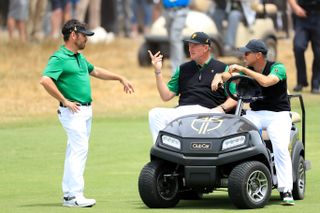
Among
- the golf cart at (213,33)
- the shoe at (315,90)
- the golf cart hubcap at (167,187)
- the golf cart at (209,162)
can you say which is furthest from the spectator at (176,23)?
the golf cart hubcap at (167,187)

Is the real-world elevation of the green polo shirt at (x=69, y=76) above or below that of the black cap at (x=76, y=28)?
below

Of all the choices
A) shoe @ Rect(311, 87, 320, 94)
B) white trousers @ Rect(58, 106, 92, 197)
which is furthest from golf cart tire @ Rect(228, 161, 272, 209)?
shoe @ Rect(311, 87, 320, 94)

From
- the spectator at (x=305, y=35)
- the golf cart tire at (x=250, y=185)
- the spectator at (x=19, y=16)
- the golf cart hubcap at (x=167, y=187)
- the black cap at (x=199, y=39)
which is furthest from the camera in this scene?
the spectator at (x=19, y=16)

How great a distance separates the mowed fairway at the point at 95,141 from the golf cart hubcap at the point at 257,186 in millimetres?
126

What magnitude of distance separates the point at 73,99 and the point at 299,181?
→ 217 centimetres

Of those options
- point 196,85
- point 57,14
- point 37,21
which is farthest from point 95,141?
point 57,14

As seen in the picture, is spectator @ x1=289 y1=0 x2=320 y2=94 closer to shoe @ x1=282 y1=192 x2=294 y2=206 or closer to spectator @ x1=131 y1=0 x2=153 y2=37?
shoe @ x1=282 y1=192 x2=294 y2=206

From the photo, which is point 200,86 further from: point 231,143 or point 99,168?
point 99,168

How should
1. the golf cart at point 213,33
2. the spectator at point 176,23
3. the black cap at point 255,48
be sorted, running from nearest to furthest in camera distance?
1. the black cap at point 255,48
2. the spectator at point 176,23
3. the golf cart at point 213,33

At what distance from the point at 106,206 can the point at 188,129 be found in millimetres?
1011

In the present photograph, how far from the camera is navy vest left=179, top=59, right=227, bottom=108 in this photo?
11391 millimetres

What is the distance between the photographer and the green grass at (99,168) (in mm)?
10664

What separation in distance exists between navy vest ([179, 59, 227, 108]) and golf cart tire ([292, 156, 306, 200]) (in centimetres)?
94

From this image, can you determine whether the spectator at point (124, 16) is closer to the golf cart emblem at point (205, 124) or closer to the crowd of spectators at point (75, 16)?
the crowd of spectators at point (75, 16)
